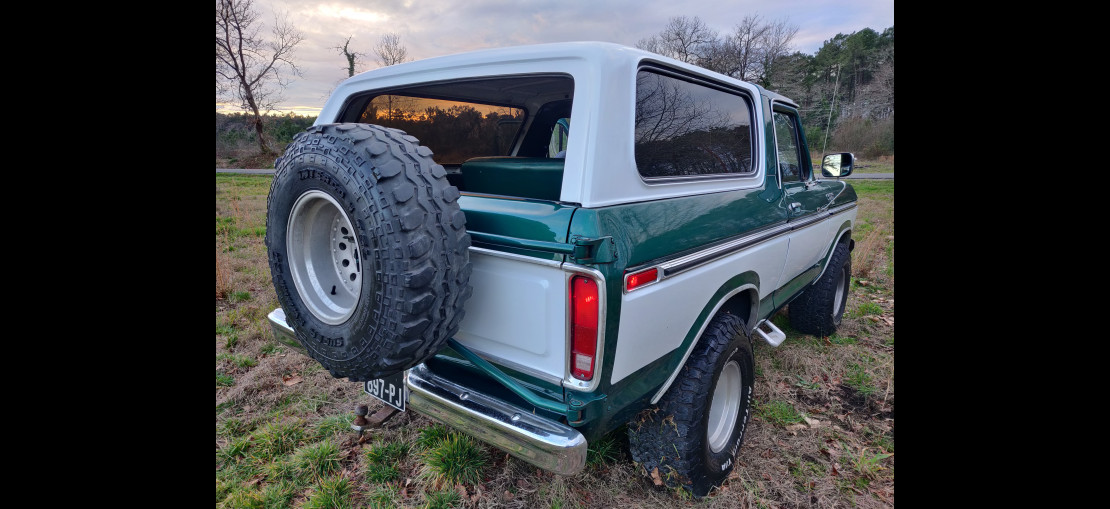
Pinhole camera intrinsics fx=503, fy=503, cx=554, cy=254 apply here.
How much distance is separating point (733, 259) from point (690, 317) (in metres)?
0.46

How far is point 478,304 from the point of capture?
1.99 meters

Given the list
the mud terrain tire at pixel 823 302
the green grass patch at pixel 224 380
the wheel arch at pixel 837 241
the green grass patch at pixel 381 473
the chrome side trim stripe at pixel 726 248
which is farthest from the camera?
the mud terrain tire at pixel 823 302

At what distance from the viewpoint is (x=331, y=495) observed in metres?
2.40

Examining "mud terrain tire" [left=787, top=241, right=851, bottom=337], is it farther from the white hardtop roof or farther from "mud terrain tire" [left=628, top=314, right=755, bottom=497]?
the white hardtop roof

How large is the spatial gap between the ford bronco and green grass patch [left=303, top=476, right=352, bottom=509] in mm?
607

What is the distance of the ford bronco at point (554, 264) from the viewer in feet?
5.57

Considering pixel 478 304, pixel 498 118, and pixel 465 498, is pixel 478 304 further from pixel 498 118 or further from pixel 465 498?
pixel 498 118

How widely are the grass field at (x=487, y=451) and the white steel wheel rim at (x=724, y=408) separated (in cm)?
22

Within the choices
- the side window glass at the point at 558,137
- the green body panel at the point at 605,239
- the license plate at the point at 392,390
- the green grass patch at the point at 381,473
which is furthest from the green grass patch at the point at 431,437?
the side window glass at the point at 558,137

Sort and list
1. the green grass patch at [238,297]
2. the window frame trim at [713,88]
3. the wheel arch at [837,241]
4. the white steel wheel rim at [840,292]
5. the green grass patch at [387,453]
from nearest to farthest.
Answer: the window frame trim at [713,88], the green grass patch at [387,453], the wheel arch at [837,241], the white steel wheel rim at [840,292], the green grass patch at [238,297]

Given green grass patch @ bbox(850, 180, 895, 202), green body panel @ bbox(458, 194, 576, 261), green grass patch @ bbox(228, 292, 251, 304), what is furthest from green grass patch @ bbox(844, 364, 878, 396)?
green grass patch @ bbox(850, 180, 895, 202)

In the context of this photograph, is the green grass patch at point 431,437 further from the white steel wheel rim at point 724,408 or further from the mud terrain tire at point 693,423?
the white steel wheel rim at point 724,408

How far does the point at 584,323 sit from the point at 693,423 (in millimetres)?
923
